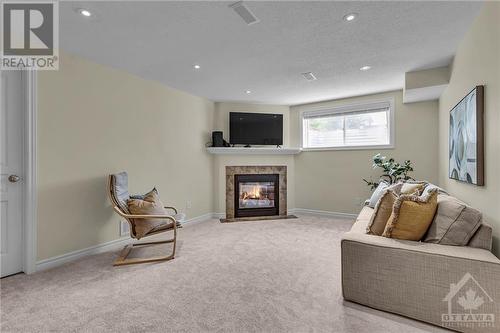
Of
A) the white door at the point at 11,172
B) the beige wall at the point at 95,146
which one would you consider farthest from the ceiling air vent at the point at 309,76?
the white door at the point at 11,172

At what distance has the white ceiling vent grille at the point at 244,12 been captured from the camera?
6.08 feet

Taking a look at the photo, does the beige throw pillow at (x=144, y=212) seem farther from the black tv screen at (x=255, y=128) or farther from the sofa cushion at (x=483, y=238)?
the sofa cushion at (x=483, y=238)

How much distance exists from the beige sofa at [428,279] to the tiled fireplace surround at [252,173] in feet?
10.4

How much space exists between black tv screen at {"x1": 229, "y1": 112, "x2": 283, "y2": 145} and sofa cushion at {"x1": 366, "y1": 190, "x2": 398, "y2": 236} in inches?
121

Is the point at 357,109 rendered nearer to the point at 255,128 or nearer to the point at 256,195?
the point at 255,128

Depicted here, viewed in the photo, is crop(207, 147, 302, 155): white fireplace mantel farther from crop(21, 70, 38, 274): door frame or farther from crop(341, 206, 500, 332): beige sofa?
crop(341, 206, 500, 332): beige sofa

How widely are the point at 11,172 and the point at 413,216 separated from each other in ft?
12.0

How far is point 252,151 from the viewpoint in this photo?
486 cm

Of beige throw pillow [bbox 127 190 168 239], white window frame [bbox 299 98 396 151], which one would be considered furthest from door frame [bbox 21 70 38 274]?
white window frame [bbox 299 98 396 151]

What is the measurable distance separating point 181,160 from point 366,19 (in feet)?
10.7

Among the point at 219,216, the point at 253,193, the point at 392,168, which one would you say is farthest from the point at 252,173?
the point at 392,168

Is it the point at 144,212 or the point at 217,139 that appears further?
the point at 217,139

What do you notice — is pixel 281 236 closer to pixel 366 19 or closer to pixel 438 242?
pixel 438 242
